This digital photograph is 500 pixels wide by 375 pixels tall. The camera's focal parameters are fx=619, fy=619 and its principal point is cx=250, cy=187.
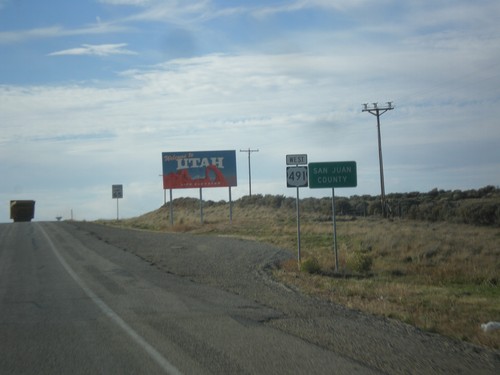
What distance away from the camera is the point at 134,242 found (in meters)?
31.0

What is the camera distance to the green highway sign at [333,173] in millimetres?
20375

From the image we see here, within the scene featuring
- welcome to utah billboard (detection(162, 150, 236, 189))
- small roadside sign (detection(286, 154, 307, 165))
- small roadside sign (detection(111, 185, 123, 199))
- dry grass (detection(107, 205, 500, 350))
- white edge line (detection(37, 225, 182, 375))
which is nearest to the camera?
white edge line (detection(37, 225, 182, 375))

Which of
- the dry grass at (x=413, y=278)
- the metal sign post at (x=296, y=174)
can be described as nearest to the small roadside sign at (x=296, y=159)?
the metal sign post at (x=296, y=174)

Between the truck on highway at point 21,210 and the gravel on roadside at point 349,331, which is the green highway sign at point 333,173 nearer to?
the gravel on roadside at point 349,331

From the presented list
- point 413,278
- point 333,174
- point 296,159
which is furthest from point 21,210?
point 413,278

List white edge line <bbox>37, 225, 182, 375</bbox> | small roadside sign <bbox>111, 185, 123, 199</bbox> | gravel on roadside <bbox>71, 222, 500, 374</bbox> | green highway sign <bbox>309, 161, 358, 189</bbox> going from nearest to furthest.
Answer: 1. white edge line <bbox>37, 225, 182, 375</bbox>
2. gravel on roadside <bbox>71, 222, 500, 374</bbox>
3. green highway sign <bbox>309, 161, 358, 189</bbox>
4. small roadside sign <bbox>111, 185, 123, 199</bbox>

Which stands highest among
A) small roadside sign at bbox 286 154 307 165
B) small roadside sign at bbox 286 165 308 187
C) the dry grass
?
small roadside sign at bbox 286 154 307 165

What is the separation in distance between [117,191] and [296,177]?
141 ft

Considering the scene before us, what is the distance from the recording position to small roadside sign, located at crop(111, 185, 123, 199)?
198ft

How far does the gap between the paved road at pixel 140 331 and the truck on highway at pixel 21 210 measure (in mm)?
54781

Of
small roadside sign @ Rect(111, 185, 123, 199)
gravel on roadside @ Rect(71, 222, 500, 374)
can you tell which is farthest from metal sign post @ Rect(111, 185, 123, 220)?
gravel on roadside @ Rect(71, 222, 500, 374)

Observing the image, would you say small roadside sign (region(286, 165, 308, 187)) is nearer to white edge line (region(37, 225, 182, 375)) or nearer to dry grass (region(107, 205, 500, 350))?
dry grass (region(107, 205, 500, 350))

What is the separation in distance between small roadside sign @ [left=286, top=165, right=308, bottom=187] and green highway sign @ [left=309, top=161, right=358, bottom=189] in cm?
21

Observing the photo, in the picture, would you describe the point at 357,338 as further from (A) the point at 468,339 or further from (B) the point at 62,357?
(B) the point at 62,357
